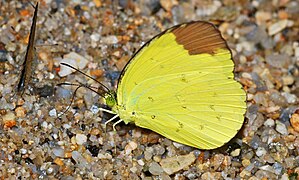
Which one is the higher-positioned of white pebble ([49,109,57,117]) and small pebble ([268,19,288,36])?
small pebble ([268,19,288,36])

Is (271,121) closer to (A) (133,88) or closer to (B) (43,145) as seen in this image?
(A) (133,88)

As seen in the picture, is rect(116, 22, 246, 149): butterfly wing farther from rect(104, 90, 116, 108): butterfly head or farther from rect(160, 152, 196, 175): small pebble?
rect(160, 152, 196, 175): small pebble

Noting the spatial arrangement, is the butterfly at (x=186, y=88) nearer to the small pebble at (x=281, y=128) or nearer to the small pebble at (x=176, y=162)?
the small pebble at (x=176, y=162)

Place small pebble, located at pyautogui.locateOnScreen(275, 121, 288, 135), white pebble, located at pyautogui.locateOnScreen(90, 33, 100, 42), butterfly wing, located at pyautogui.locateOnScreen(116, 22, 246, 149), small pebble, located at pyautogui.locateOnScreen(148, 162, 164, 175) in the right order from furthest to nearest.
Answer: white pebble, located at pyautogui.locateOnScreen(90, 33, 100, 42), small pebble, located at pyautogui.locateOnScreen(275, 121, 288, 135), small pebble, located at pyautogui.locateOnScreen(148, 162, 164, 175), butterfly wing, located at pyautogui.locateOnScreen(116, 22, 246, 149)

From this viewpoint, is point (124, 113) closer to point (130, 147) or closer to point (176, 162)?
point (130, 147)

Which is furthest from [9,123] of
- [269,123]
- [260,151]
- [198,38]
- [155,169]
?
[269,123]

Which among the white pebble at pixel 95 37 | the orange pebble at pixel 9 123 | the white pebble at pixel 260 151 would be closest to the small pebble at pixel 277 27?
the white pebble at pixel 260 151

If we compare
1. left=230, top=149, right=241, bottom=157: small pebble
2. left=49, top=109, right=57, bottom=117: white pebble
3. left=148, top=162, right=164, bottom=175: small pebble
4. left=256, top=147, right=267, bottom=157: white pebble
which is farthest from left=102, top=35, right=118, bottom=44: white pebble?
left=256, top=147, right=267, bottom=157: white pebble
